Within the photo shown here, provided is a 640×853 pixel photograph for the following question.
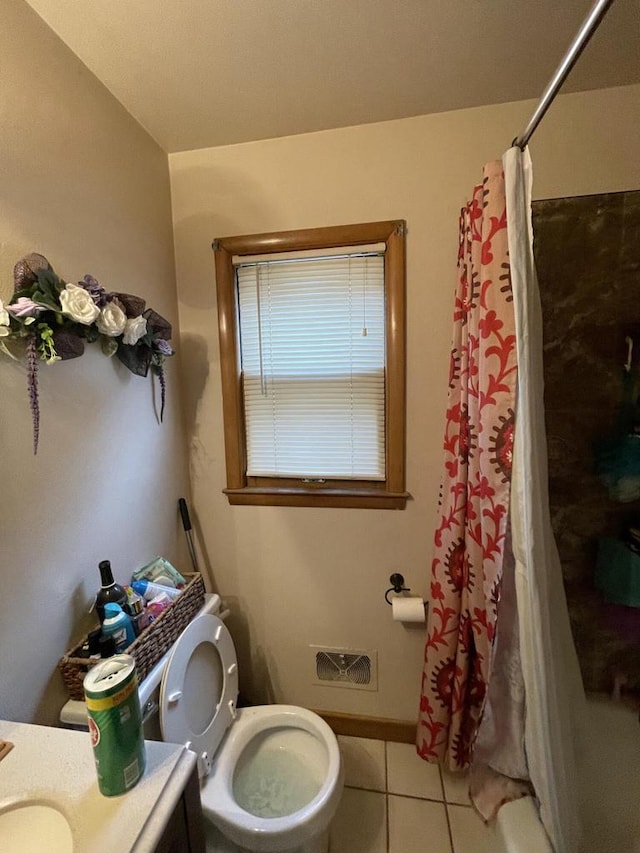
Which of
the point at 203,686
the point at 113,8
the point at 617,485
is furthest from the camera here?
the point at 617,485

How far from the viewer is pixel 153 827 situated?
0.61 meters

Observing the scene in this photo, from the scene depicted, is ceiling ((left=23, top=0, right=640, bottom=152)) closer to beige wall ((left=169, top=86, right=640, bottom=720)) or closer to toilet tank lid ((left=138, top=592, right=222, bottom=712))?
beige wall ((left=169, top=86, right=640, bottom=720))

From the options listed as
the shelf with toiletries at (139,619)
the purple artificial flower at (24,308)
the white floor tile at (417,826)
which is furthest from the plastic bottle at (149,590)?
the white floor tile at (417,826)

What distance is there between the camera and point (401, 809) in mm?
1388

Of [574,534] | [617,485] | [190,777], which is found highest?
[617,485]

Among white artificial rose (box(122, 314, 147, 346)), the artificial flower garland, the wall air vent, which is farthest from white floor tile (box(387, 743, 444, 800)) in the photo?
white artificial rose (box(122, 314, 147, 346))

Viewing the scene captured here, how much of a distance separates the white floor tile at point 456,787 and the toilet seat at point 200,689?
848 millimetres

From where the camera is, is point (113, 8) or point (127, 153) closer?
point (113, 8)

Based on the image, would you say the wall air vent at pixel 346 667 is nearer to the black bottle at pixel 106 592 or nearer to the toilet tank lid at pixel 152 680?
the toilet tank lid at pixel 152 680

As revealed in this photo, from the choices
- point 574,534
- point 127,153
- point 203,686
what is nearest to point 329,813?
point 203,686

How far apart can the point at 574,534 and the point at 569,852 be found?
84 centimetres

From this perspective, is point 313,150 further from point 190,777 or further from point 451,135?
point 190,777

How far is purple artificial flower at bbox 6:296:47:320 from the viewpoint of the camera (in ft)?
2.75

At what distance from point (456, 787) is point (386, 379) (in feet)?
5.03
